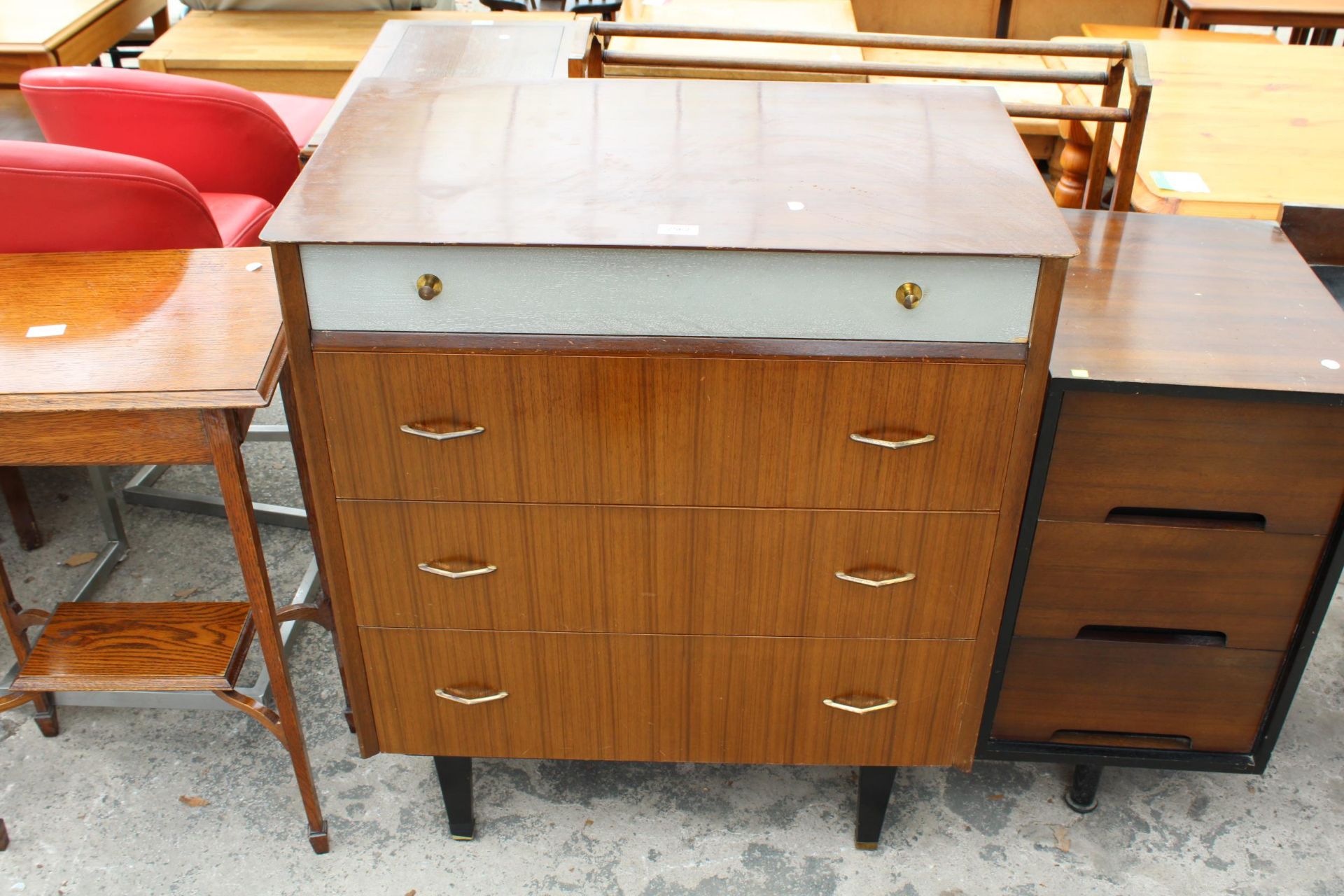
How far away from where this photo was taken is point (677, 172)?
150 cm

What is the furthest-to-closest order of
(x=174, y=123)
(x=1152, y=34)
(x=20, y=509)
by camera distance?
(x=1152, y=34)
(x=174, y=123)
(x=20, y=509)

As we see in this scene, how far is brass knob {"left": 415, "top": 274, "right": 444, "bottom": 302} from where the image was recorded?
136 centimetres

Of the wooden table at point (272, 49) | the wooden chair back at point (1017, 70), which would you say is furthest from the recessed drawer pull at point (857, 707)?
the wooden table at point (272, 49)

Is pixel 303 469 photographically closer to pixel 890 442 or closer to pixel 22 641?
pixel 22 641

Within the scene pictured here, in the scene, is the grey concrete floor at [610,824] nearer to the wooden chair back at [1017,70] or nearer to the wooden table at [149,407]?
the wooden table at [149,407]

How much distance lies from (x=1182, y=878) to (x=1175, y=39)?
2718 mm

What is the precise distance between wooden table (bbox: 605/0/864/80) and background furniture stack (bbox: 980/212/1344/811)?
5.60 feet

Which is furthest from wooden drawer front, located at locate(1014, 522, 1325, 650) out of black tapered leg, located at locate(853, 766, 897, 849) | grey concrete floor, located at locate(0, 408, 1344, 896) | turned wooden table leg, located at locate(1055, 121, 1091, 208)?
turned wooden table leg, located at locate(1055, 121, 1091, 208)

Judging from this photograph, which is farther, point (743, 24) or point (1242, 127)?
point (743, 24)

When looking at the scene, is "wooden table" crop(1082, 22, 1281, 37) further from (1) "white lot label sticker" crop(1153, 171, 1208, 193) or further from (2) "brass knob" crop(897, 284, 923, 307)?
(2) "brass knob" crop(897, 284, 923, 307)

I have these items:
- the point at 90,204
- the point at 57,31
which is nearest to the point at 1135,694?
the point at 90,204

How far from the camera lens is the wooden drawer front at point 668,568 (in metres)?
1.58

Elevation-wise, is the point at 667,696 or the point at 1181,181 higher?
the point at 1181,181

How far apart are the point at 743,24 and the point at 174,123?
1809 mm
